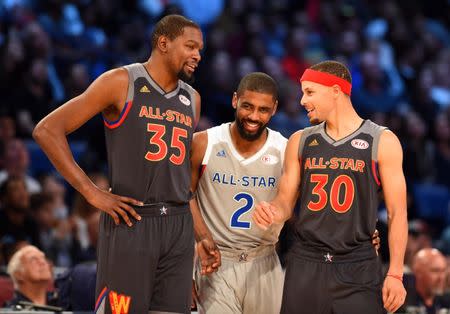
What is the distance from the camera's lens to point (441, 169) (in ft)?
41.0

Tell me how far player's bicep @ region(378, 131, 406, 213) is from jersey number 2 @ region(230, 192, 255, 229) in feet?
3.38

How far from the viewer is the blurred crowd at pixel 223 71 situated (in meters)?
9.20

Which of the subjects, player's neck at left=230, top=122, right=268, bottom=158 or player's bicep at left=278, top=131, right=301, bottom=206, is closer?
player's bicep at left=278, top=131, right=301, bottom=206

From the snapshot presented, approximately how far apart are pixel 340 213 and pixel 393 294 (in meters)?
0.54

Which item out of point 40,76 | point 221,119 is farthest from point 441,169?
point 40,76

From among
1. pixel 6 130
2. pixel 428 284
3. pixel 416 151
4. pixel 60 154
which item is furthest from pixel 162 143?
pixel 416 151

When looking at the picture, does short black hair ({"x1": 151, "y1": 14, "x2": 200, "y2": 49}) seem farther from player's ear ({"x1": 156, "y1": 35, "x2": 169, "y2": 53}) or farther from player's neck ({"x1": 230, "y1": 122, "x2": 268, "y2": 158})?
player's neck ({"x1": 230, "y1": 122, "x2": 268, "y2": 158})

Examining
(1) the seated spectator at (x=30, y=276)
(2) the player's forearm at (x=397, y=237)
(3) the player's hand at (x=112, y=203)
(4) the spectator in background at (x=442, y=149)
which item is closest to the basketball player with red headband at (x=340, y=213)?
(2) the player's forearm at (x=397, y=237)

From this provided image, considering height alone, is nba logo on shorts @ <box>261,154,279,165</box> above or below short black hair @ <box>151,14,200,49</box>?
below

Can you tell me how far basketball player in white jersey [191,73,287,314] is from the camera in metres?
5.76

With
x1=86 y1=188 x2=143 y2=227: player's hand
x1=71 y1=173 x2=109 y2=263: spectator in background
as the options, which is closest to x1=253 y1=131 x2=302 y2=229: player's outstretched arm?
x1=86 y1=188 x2=143 y2=227: player's hand

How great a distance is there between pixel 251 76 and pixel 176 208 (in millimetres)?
1184

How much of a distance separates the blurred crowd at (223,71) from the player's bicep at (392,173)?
4.05 metres

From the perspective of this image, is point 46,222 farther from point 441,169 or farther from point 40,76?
point 441,169
